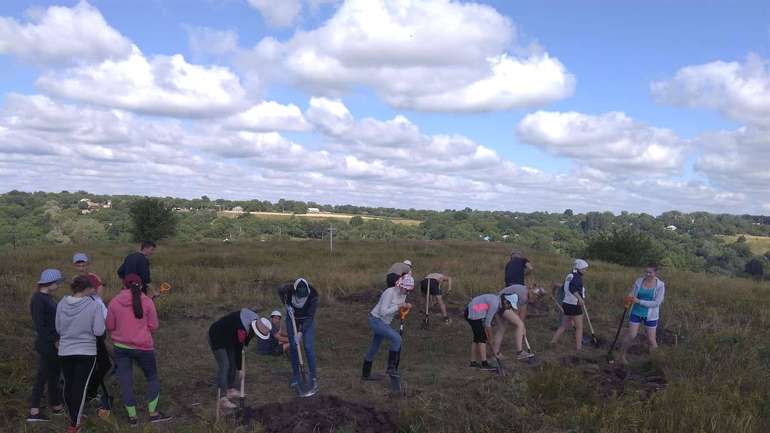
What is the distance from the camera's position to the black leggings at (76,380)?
16.0 feet

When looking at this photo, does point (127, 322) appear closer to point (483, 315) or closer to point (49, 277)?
point (49, 277)

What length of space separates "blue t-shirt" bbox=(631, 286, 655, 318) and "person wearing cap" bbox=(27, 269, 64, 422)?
7.26m

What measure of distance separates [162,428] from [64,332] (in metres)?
1.27

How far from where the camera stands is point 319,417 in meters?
5.37

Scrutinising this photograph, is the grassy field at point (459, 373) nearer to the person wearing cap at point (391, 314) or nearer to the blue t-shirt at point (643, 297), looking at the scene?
the person wearing cap at point (391, 314)

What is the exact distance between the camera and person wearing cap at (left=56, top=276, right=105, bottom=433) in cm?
479

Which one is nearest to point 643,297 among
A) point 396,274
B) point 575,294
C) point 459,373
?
point 575,294

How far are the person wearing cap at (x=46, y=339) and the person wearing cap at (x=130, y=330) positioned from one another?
661 mm

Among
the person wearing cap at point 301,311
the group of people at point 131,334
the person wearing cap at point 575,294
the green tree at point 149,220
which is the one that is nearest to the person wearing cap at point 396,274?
the group of people at point 131,334

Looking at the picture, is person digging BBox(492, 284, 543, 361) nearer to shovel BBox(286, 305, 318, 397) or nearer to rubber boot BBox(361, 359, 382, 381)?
rubber boot BBox(361, 359, 382, 381)

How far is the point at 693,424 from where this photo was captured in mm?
5074

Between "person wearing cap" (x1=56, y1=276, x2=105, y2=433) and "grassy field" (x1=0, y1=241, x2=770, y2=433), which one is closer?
"person wearing cap" (x1=56, y1=276, x2=105, y2=433)

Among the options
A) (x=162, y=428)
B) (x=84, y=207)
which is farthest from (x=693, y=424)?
(x=84, y=207)

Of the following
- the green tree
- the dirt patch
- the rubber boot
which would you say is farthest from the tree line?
the dirt patch
